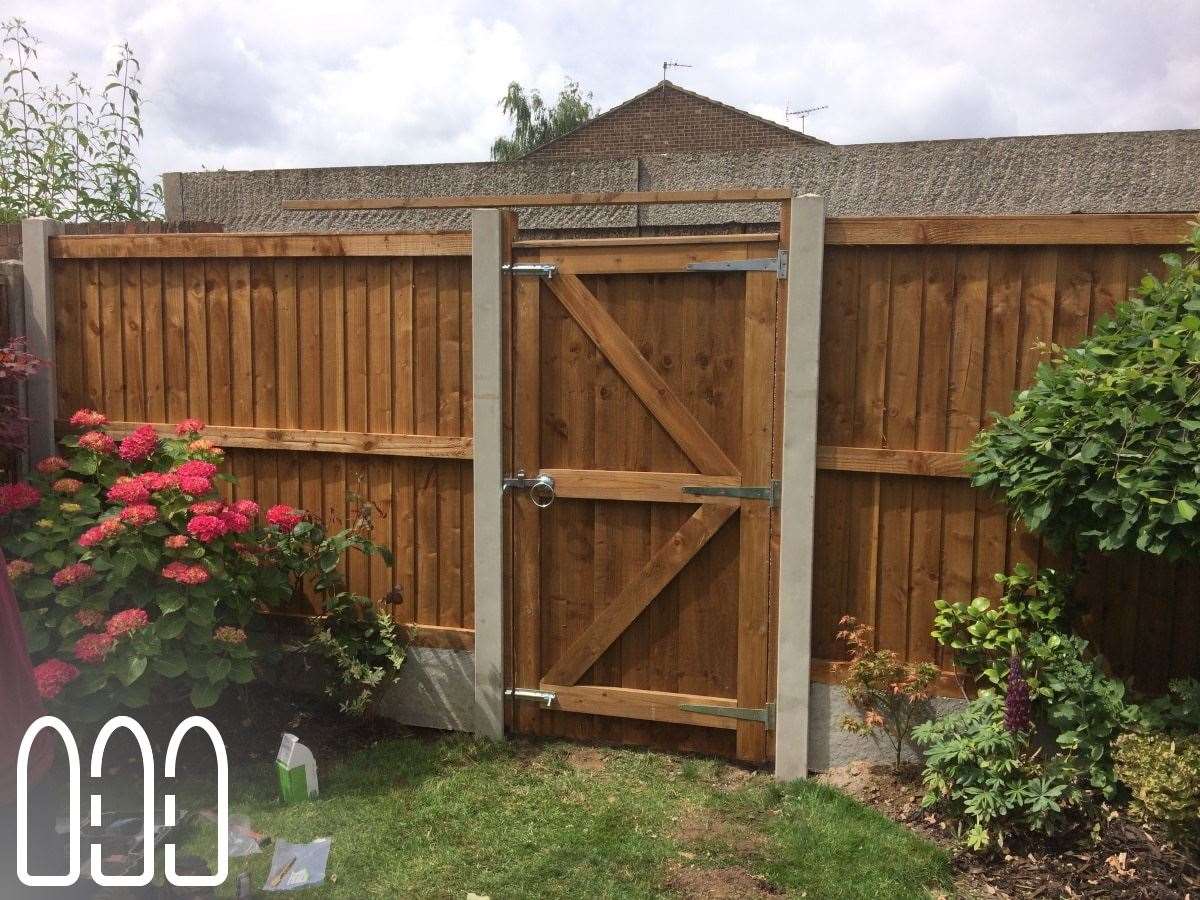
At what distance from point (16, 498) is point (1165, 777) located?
4.78 meters

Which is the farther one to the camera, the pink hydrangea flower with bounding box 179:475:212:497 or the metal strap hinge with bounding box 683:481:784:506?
the pink hydrangea flower with bounding box 179:475:212:497

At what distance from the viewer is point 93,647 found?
13.4 ft

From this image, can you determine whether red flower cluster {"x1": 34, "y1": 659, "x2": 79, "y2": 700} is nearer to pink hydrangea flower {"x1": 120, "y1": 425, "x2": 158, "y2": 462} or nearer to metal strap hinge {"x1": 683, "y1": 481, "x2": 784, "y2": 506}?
pink hydrangea flower {"x1": 120, "y1": 425, "x2": 158, "y2": 462}

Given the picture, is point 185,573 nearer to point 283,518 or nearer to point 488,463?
point 283,518

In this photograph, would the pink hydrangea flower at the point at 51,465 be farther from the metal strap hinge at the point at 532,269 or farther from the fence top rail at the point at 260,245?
the metal strap hinge at the point at 532,269

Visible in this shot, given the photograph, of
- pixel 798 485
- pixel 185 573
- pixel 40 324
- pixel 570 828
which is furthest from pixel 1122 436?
pixel 40 324

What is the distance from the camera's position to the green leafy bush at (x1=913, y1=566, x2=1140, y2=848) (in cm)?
364

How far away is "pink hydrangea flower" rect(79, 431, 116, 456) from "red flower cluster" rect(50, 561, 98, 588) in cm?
71

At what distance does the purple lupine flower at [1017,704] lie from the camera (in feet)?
12.0

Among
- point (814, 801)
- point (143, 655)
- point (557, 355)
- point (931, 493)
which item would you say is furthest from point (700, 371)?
point (143, 655)

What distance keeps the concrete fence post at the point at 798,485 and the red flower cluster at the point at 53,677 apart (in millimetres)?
2944

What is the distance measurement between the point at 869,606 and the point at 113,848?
9.77 ft

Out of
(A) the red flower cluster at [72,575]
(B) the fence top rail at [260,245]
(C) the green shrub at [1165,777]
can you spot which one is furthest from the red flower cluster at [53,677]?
(C) the green shrub at [1165,777]

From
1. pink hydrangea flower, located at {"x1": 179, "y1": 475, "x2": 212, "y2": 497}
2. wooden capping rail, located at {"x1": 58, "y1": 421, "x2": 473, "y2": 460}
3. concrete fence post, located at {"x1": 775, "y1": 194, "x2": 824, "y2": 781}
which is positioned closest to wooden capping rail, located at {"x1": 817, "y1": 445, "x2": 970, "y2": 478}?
concrete fence post, located at {"x1": 775, "y1": 194, "x2": 824, "y2": 781}
